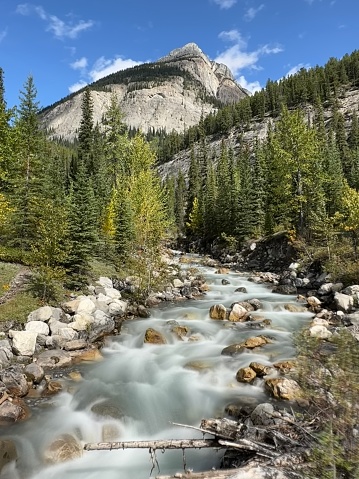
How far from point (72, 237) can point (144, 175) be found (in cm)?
1589

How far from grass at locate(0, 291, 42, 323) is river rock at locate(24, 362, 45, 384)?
3.63 m

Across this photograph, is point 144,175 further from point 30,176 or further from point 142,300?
point 142,300

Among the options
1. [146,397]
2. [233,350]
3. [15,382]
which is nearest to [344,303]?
[233,350]

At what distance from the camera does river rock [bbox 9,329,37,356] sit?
13353 millimetres

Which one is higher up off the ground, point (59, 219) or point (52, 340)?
point (59, 219)

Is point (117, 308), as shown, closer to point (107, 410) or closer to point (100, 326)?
point (100, 326)

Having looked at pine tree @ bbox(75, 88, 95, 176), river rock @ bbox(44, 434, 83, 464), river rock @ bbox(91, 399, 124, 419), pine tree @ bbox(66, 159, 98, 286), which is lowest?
river rock @ bbox(44, 434, 83, 464)

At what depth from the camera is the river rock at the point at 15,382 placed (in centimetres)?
1096

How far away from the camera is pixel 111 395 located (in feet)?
38.1

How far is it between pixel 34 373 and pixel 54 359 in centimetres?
146

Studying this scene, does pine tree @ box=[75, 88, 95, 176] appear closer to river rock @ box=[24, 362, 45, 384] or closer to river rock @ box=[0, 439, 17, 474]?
river rock @ box=[24, 362, 45, 384]

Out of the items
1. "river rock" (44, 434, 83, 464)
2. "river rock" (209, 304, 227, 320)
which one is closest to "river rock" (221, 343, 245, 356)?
"river rock" (209, 304, 227, 320)

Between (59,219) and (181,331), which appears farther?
(59,219)

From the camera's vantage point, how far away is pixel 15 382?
1118cm
